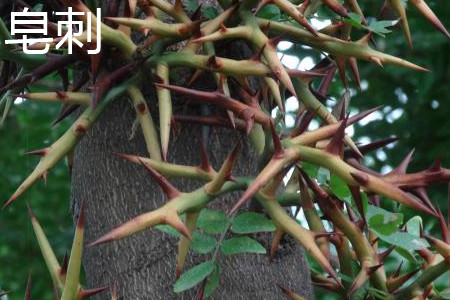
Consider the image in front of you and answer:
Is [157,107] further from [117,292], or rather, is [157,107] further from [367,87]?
[367,87]

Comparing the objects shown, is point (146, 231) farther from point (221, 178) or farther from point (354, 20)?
point (354, 20)

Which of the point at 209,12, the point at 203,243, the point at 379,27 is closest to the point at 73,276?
the point at 203,243

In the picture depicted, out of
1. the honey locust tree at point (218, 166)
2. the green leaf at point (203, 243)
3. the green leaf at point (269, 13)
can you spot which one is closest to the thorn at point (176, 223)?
the honey locust tree at point (218, 166)

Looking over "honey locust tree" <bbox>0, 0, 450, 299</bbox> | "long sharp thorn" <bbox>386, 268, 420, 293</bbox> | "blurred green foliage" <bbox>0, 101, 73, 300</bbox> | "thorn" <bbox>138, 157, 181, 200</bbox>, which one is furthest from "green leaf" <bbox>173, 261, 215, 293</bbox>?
"blurred green foliage" <bbox>0, 101, 73, 300</bbox>

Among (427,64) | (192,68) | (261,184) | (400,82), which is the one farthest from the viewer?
(400,82)

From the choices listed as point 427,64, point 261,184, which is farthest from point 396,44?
point 261,184

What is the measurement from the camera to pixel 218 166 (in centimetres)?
112

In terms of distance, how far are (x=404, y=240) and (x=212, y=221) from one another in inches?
8.7

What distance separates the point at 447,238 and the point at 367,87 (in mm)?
1977

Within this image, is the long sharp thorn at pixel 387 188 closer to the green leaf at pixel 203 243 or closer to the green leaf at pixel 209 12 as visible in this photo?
the green leaf at pixel 203 243

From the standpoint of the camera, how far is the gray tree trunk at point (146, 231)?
107cm

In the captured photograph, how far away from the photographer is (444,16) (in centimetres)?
251

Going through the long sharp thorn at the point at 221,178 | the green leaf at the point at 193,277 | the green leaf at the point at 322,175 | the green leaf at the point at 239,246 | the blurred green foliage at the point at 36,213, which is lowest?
the blurred green foliage at the point at 36,213

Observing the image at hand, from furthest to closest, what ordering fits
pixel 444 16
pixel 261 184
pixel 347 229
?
1. pixel 444 16
2. pixel 347 229
3. pixel 261 184
